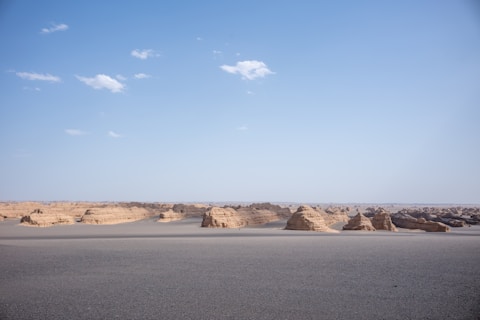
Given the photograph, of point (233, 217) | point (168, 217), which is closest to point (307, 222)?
point (233, 217)

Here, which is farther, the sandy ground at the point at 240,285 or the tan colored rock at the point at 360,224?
the tan colored rock at the point at 360,224

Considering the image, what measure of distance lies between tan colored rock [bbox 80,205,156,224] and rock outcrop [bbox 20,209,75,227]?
2.95 meters

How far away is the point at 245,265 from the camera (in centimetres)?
1202

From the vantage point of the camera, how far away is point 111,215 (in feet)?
146

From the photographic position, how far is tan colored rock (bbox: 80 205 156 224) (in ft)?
136

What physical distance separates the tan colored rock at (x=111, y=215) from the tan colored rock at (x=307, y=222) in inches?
974

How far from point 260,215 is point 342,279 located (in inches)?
1455

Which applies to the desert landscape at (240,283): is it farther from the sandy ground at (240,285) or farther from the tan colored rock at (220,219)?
the tan colored rock at (220,219)

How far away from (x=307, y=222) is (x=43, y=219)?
28.9m

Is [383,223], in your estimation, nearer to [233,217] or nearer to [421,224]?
[421,224]

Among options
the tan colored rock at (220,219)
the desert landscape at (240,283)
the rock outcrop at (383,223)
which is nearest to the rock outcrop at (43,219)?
the tan colored rock at (220,219)

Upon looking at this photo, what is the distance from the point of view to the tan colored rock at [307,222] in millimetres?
31047

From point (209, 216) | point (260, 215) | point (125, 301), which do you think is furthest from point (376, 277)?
point (260, 215)

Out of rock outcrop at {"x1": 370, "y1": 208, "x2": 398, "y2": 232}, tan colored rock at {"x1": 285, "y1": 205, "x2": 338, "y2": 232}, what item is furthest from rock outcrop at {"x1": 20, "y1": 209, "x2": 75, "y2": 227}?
rock outcrop at {"x1": 370, "y1": 208, "x2": 398, "y2": 232}
